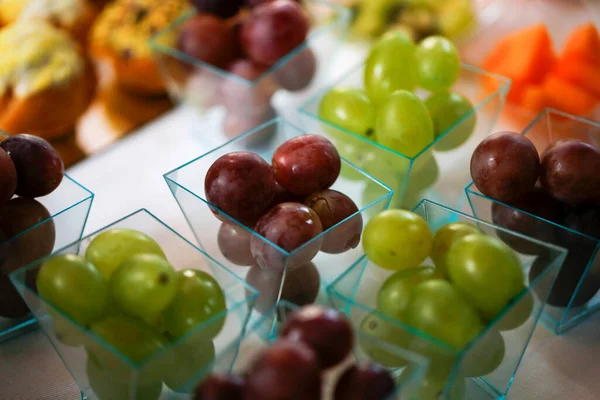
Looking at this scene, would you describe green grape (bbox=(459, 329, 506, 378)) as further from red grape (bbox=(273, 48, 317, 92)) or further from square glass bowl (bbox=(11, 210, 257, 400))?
red grape (bbox=(273, 48, 317, 92))

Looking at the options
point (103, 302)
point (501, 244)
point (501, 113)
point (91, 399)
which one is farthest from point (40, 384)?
point (501, 113)

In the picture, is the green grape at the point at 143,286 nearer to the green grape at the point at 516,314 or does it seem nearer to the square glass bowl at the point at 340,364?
the square glass bowl at the point at 340,364

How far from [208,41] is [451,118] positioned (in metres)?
0.34

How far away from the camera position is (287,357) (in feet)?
1.22

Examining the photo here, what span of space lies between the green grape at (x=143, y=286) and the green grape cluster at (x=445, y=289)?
0.47 feet

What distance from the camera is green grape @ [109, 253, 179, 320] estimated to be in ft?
1.46

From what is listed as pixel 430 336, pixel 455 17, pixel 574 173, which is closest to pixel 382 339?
pixel 430 336

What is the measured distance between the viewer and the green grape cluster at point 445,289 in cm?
44

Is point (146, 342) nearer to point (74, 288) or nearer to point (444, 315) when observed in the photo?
point (74, 288)

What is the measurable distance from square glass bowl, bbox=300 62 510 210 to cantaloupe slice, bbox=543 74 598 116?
0.10 metres

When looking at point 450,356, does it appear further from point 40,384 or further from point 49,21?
point 49,21

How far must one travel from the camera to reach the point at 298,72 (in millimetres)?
854

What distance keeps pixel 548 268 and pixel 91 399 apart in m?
0.39

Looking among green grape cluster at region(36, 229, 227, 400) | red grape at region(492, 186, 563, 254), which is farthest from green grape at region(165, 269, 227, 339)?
red grape at region(492, 186, 563, 254)
